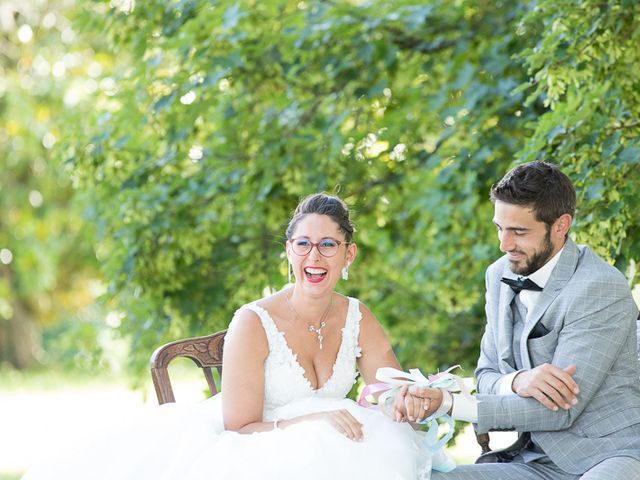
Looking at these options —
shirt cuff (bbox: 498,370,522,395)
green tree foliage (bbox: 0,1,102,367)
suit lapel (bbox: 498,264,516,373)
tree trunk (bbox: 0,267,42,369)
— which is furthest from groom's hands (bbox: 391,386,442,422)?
tree trunk (bbox: 0,267,42,369)

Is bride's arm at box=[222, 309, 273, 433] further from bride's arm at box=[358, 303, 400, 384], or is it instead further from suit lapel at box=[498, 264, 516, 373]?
suit lapel at box=[498, 264, 516, 373]

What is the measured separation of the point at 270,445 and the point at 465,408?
569 mm

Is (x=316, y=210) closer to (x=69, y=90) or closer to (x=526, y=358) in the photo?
(x=526, y=358)

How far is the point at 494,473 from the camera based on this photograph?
3.15m

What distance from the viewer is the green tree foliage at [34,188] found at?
12.7 m

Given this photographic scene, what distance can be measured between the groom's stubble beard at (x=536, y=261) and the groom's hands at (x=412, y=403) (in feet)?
1.49

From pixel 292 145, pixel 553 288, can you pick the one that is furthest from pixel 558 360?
pixel 292 145

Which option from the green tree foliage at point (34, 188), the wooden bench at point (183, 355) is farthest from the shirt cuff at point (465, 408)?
the green tree foliage at point (34, 188)

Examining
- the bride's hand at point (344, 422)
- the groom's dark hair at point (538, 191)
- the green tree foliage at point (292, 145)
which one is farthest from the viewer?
the green tree foliage at point (292, 145)

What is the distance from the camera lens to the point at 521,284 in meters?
3.13

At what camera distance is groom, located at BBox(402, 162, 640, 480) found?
2926mm

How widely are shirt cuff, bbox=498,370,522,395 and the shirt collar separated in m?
0.28

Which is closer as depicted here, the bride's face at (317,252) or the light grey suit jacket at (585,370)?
the light grey suit jacket at (585,370)

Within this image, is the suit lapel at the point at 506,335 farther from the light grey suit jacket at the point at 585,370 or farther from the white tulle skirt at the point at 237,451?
the white tulle skirt at the point at 237,451
